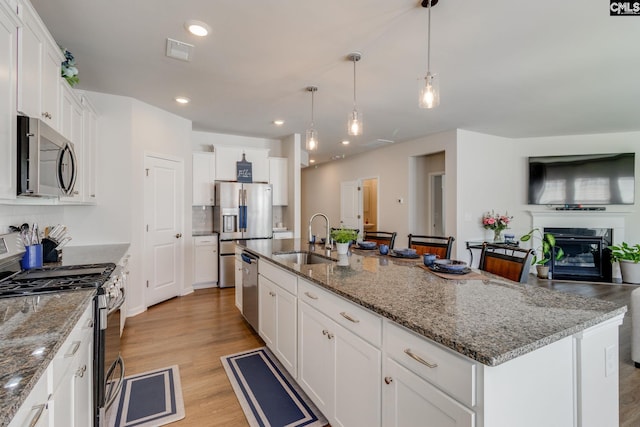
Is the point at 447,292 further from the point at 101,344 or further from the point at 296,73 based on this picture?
the point at 296,73

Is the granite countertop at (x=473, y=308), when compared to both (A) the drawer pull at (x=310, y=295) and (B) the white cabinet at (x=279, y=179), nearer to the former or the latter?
(A) the drawer pull at (x=310, y=295)

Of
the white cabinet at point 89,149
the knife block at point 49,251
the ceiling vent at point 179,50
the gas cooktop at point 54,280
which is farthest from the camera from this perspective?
the white cabinet at point 89,149

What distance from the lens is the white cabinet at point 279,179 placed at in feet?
18.3

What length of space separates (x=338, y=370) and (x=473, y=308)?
78 cm

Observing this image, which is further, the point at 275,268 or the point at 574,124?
the point at 574,124

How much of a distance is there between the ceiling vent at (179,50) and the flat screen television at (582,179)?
6.10 metres

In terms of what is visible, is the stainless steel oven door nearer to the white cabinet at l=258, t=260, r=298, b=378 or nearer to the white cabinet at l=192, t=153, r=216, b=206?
the white cabinet at l=258, t=260, r=298, b=378

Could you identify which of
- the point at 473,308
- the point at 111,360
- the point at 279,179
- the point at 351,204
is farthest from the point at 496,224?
the point at 111,360

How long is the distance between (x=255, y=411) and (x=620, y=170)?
23.0ft

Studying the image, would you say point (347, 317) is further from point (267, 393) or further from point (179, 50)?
point (179, 50)

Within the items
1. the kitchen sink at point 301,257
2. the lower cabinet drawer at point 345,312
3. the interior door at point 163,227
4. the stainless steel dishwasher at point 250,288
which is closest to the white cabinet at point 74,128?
A: the interior door at point 163,227

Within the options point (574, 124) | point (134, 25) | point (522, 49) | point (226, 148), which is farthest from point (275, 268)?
point (574, 124)

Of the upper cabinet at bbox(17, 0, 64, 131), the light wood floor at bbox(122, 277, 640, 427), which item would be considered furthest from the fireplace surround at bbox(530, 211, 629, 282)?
the upper cabinet at bbox(17, 0, 64, 131)

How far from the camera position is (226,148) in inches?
205
